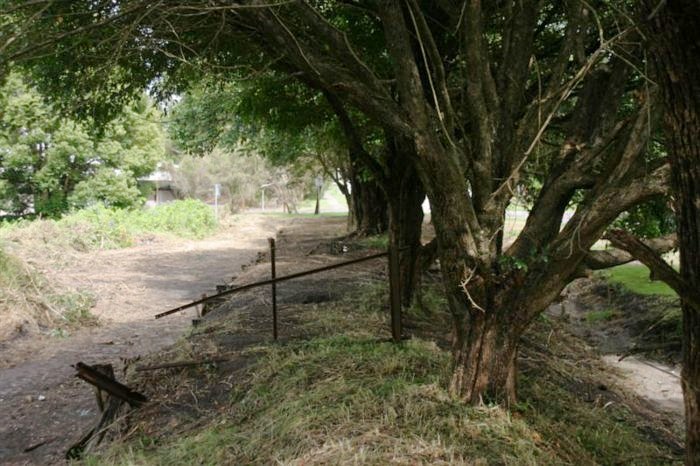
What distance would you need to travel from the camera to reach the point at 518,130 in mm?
5305

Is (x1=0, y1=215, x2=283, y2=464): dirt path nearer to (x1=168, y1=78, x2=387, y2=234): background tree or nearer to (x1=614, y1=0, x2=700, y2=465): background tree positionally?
(x1=168, y1=78, x2=387, y2=234): background tree

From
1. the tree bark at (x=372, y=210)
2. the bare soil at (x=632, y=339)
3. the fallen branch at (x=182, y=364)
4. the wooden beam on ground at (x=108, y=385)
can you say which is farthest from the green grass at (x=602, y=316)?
the tree bark at (x=372, y=210)

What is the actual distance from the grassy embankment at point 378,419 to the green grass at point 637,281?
6.02 m

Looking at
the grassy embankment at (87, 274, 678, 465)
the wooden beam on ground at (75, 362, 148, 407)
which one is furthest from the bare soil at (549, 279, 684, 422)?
the wooden beam on ground at (75, 362, 148, 407)

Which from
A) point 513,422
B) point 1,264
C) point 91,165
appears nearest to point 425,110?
point 513,422

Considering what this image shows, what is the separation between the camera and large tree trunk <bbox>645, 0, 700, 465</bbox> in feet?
7.91

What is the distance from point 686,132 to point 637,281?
1195 cm

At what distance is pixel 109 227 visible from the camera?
938 inches

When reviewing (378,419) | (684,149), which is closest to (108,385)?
(378,419)

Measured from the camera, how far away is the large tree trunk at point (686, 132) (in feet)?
7.91

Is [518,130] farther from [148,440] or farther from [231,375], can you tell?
[148,440]

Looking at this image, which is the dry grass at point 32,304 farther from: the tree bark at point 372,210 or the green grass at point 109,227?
the tree bark at point 372,210

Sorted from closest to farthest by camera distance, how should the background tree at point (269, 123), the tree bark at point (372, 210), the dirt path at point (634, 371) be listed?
the dirt path at point (634, 371) < the background tree at point (269, 123) < the tree bark at point (372, 210)

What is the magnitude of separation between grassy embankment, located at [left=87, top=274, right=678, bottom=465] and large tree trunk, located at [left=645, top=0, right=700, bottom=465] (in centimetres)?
135
